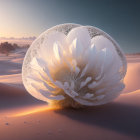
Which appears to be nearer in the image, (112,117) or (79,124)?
(79,124)

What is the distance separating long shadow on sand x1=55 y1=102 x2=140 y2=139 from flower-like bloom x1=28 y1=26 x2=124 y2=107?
12cm

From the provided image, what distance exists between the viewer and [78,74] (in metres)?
1.57

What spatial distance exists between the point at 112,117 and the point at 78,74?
18.7 inches

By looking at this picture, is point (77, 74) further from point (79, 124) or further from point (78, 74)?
point (79, 124)

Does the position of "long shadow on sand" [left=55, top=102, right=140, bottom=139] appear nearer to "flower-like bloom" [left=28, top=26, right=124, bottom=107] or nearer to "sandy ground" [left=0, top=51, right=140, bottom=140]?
"sandy ground" [left=0, top=51, right=140, bottom=140]

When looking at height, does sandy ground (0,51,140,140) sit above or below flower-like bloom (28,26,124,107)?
below

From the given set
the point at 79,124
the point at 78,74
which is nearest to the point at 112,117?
the point at 79,124

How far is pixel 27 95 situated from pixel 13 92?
28cm

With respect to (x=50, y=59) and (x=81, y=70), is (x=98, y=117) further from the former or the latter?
(x=50, y=59)

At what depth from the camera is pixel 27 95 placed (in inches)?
145

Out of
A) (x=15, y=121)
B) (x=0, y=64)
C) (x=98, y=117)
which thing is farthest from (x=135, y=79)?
(x=0, y=64)

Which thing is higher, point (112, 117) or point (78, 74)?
point (78, 74)

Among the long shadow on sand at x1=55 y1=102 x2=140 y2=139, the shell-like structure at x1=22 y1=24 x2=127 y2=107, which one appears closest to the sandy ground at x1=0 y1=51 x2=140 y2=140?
the long shadow on sand at x1=55 y1=102 x2=140 y2=139

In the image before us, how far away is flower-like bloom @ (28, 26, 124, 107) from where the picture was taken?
1.47 metres
